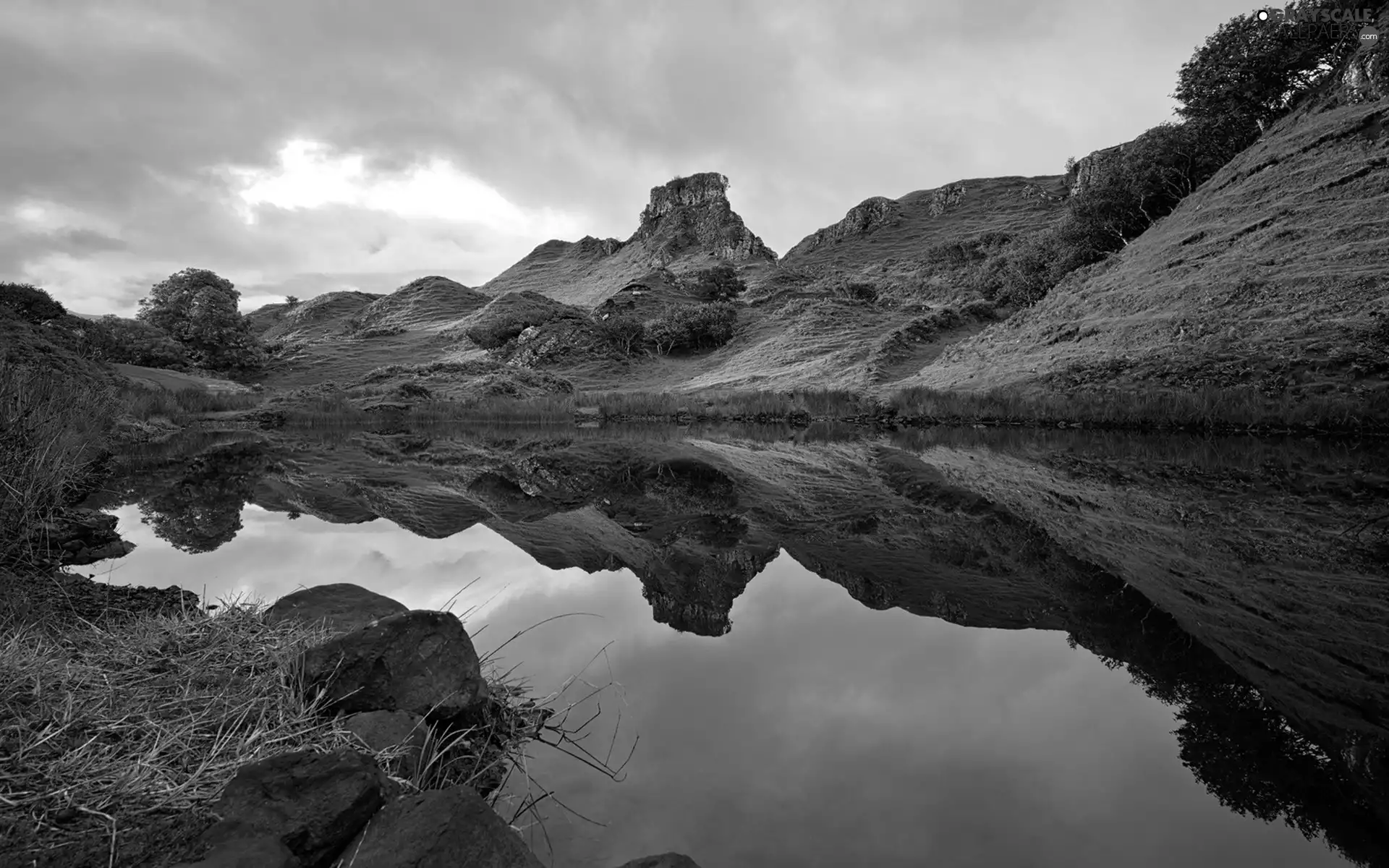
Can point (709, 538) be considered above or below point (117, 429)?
below

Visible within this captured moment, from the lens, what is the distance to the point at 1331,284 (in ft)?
69.2

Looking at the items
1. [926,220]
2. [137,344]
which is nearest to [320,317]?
[137,344]

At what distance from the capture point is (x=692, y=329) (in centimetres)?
6041

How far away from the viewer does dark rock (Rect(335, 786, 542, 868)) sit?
1705 mm

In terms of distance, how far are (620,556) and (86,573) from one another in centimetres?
477

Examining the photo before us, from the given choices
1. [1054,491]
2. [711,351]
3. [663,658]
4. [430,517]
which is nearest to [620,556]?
[663,658]

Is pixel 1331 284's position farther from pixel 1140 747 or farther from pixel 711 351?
pixel 711 351

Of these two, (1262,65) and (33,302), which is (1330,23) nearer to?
(1262,65)

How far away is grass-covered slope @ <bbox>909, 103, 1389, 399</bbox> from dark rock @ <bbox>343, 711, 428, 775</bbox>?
24.5 meters

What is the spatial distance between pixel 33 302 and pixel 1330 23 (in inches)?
2747

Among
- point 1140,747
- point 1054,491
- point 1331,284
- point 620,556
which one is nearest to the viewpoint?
point 1140,747

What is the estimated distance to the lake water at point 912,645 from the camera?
2.53 meters

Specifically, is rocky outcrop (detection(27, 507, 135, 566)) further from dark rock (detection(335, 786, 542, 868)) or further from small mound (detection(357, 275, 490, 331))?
small mound (detection(357, 275, 490, 331))

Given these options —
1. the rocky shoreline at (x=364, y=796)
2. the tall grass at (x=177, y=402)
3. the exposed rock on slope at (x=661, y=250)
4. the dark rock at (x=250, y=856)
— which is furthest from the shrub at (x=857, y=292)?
the dark rock at (x=250, y=856)
